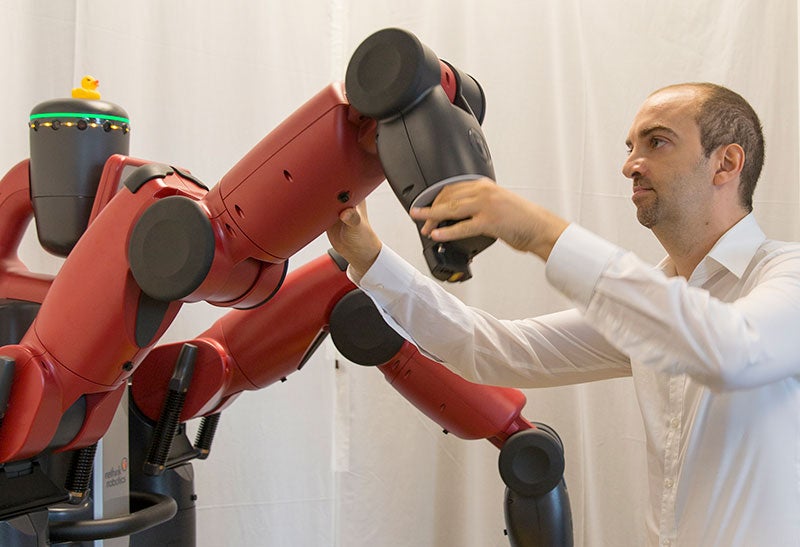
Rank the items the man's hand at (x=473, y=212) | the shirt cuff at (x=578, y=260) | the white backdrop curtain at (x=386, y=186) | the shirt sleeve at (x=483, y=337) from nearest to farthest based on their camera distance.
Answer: the man's hand at (x=473, y=212) → the shirt cuff at (x=578, y=260) → the shirt sleeve at (x=483, y=337) → the white backdrop curtain at (x=386, y=186)

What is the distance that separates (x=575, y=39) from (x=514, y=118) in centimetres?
26

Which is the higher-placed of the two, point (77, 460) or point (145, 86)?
point (145, 86)

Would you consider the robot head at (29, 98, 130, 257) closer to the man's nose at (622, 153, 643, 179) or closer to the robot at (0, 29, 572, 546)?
the robot at (0, 29, 572, 546)

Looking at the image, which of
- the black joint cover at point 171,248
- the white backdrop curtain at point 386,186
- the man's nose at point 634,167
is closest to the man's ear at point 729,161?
the man's nose at point 634,167

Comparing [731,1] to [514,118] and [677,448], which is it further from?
[677,448]

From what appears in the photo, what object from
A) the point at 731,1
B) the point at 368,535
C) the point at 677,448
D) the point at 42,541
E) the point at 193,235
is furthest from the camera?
the point at 731,1

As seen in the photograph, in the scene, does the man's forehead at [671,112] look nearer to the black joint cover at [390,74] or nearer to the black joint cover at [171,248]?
the black joint cover at [390,74]

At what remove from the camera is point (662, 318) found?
94cm

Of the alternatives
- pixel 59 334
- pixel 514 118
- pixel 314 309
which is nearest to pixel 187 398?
pixel 314 309

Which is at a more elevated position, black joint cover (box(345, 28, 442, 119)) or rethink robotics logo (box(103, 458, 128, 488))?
black joint cover (box(345, 28, 442, 119))

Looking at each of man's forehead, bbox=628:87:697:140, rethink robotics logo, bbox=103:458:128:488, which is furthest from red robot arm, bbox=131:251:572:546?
man's forehead, bbox=628:87:697:140

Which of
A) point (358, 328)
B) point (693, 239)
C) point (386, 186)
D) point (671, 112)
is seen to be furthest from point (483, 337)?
point (386, 186)

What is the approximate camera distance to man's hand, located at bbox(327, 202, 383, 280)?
3.79 ft

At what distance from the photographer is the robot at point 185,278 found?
0.86m
